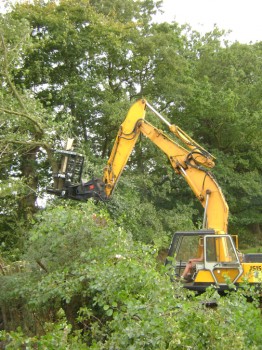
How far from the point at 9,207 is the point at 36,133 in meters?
2.24

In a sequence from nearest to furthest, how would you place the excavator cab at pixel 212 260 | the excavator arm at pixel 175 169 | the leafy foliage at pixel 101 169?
the leafy foliage at pixel 101 169 → the excavator cab at pixel 212 260 → the excavator arm at pixel 175 169

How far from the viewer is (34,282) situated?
22.8 ft

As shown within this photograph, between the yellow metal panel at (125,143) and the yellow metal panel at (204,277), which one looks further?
the yellow metal panel at (125,143)

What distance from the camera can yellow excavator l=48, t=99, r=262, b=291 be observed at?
32.5 feet

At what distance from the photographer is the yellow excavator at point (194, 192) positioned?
991cm

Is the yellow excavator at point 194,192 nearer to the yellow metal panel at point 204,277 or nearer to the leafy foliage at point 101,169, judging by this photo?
the yellow metal panel at point 204,277

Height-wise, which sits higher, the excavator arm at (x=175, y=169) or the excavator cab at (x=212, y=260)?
the excavator arm at (x=175, y=169)

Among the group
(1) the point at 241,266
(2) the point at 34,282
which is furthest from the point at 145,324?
(1) the point at 241,266

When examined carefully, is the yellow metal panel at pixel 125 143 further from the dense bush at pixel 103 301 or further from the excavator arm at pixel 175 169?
the dense bush at pixel 103 301

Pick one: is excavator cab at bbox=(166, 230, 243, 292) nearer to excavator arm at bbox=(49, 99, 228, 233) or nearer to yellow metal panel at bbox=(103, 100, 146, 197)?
excavator arm at bbox=(49, 99, 228, 233)

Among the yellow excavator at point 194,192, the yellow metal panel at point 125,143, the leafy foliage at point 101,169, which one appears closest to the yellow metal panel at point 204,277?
the yellow excavator at point 194,192

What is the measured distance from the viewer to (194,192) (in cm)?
1106

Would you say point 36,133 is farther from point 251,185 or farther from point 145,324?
point 251,185

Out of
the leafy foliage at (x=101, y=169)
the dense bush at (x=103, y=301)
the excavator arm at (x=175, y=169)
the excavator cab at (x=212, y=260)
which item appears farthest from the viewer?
the excavator arm at (x=175, y=169)
